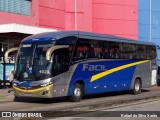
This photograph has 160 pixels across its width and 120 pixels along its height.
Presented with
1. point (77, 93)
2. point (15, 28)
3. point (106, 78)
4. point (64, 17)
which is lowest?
point (77, 93)

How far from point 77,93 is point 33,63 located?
2.78 meters

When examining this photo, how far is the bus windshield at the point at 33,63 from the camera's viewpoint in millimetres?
19078

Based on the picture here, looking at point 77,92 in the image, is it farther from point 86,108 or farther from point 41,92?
point 86,108

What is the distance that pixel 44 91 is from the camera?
1895 cm

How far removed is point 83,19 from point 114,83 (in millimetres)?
21150

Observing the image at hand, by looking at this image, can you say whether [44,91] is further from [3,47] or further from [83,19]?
[83,19]

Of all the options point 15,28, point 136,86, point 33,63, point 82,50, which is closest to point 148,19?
point 15,28

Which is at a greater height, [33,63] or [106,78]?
Result: [33,63]

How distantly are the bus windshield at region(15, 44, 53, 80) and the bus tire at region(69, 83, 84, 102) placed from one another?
2.09 metres

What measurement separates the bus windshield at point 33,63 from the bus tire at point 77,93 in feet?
6.85

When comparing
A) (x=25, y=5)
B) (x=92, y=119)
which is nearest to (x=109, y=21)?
(x=25, y=5)

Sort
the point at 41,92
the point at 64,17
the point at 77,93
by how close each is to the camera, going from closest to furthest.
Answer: the point at 41,92
the point at 77,93
the point at 64,17

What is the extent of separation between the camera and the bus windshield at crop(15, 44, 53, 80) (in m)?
19.1

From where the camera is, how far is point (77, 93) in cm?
2072
